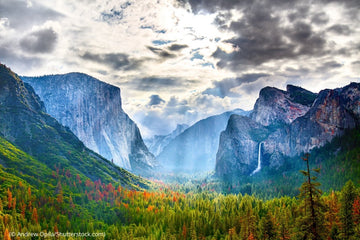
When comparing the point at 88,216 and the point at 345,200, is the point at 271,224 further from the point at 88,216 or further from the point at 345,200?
the point at 88,216

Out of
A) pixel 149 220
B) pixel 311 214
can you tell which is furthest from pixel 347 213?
pixel 149 220

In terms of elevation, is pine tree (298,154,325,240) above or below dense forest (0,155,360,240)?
above

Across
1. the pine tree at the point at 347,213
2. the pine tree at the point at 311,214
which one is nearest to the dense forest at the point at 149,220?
the pine tree at the point at 347,213

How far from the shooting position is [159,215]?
186750 millimetres

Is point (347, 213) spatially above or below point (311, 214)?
below

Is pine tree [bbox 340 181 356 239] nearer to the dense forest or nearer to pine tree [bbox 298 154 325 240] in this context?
the dense forest

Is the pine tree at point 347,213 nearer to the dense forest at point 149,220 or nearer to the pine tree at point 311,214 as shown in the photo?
the dense forest at point 149,220

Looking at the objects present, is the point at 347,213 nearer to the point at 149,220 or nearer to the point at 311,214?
the point at 311,214

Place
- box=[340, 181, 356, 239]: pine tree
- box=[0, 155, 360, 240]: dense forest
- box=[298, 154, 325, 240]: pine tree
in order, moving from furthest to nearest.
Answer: box=[0, 155, 360, 240]: dense forest
box=[340, 181, 356, 239]: pine tree
box=[298, 154, 325, 240]: pine tree

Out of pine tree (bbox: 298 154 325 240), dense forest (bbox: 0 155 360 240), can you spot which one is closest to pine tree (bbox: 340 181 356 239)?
dense forest (bbox: 0 155 360 240)

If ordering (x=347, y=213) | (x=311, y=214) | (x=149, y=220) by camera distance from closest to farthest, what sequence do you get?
(x=311, y=214) < (x=347, y=213) < (x=149, y=220)

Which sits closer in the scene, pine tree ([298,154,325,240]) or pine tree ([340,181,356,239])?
pine tree ([298,154,325,240])

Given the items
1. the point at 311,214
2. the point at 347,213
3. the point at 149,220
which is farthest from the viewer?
the point at 149,220

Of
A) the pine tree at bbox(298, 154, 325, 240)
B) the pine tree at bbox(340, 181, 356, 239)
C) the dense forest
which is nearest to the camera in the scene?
the pine tree at bbox(298, 154, 325, 240)
